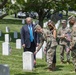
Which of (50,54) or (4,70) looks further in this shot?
(50,54)

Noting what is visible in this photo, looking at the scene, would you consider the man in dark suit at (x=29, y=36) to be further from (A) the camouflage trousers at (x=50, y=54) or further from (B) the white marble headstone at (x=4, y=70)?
(B) the white marble headstone at (x=4, y=70)

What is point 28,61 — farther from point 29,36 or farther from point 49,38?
point 49,38

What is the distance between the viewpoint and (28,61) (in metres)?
12.9

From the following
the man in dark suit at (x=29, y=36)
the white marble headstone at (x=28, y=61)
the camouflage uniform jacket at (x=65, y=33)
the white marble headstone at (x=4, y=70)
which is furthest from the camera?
the camouflage uniform jacket at (x=65, y=33)

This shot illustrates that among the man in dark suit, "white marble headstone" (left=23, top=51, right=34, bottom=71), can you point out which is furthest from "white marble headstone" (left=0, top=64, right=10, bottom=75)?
the man in dark suit

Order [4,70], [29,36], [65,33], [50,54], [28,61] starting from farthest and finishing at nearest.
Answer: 1. [65,33]
2. [29,36]
3. [28,61]
4. [50,54]
5. [4,70]

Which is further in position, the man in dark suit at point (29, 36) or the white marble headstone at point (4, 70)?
the man in dark suit at point (29, 36)

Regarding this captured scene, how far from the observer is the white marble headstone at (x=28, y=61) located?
12688mm

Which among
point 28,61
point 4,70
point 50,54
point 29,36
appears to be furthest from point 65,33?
point 4,70

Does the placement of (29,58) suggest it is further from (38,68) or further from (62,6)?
(62,6)

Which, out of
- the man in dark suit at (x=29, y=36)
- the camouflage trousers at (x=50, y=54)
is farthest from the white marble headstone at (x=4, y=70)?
the man in dark suit at (x=29, y=36)

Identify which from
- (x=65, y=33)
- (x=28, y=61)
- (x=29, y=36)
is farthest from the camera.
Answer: (x=65, y=33)

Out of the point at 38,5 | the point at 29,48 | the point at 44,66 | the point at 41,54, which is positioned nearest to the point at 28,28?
the point at 29,48


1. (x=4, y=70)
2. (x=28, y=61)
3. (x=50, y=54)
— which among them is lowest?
(x=28, y=61)
